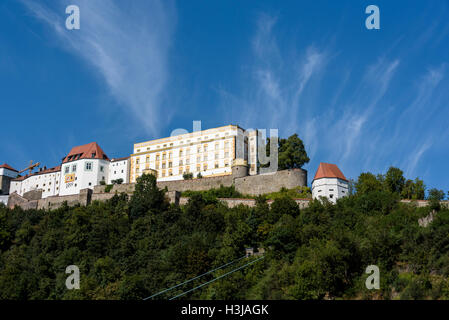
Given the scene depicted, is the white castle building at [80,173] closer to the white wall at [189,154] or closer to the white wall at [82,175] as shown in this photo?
the white wall at [82,175]

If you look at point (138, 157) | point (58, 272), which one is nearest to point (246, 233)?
point (58, 272)

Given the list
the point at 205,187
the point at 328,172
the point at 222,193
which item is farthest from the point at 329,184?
the point at 205,187

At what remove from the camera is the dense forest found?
4091 cm

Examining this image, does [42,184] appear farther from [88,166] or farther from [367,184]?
[367,184]

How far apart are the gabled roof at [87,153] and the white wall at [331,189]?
33174mm

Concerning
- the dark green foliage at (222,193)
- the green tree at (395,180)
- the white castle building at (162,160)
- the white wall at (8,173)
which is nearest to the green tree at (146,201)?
the dark green foliage at (222,193)

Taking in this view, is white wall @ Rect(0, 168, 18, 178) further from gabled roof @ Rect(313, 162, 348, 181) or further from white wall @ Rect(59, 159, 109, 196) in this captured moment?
gabled roof @ Rect(313, 162, 348, 181)

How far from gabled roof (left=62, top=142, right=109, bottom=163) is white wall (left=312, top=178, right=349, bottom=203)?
109ft

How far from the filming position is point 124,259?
168 feet

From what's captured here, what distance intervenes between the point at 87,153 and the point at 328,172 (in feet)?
117

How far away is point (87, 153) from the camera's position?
80.5m

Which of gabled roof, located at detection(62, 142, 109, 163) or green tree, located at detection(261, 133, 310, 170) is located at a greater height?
gabled roof, located at detection(62, 142, 109, 163)

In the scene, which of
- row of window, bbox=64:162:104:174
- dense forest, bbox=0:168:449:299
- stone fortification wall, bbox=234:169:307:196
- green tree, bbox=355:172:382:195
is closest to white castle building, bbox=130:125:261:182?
stone fortification wall, bbox=234:169:307:196
